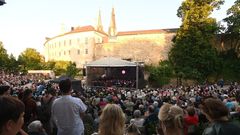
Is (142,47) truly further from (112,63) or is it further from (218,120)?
(218,120)

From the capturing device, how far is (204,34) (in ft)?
122

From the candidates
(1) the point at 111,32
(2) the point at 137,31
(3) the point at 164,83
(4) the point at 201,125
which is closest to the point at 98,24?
(1) the point at 111,32

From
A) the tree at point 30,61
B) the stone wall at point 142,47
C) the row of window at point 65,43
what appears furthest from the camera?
the row of window at point 65,43

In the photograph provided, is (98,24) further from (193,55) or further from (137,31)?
(193,55)

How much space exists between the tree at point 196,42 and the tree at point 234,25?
2638 millimetres

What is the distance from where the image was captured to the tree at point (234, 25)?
38812 mm

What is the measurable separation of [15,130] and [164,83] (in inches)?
1431

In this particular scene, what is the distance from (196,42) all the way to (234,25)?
6167 millimetres

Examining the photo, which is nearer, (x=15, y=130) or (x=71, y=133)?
→ (x=15, y=130)

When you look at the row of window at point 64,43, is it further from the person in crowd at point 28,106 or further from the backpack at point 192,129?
the person in crowd at point 28,106

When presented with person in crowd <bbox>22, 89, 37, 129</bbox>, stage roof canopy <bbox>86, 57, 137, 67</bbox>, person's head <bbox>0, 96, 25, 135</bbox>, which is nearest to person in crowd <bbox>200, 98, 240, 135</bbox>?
person's head <bbox>0, 96, 25, 135</bbox>

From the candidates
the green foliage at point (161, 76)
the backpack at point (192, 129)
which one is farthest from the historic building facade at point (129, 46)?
the backpack at point (192, 129)

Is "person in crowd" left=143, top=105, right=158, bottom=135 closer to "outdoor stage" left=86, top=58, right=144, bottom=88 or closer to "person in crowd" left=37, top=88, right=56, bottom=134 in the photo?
"person in crowd" left=37, top=88, right=56, bottom=134

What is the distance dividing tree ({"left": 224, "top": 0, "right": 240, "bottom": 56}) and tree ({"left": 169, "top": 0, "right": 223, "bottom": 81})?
2.64 metres
